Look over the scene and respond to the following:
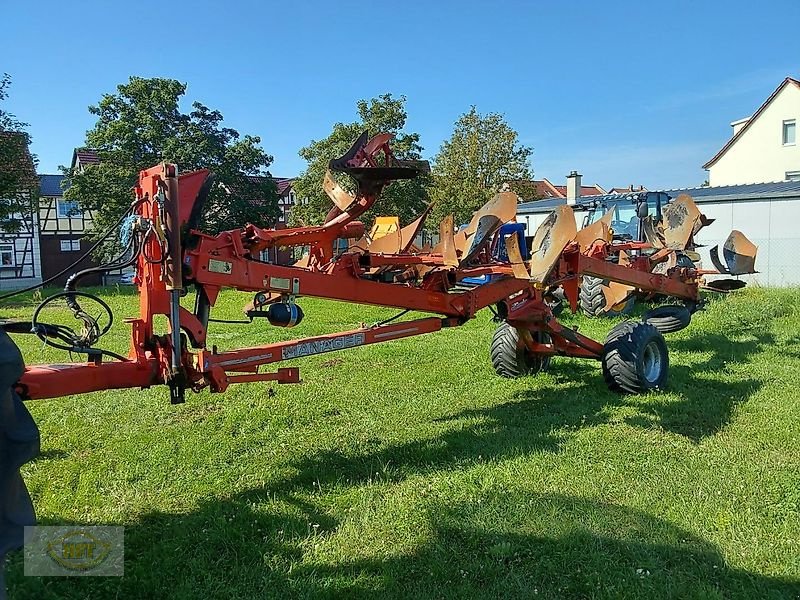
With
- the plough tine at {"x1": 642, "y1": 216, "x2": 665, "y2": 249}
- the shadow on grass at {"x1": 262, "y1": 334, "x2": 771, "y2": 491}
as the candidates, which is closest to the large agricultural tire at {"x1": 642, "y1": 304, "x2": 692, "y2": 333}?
the shadow on grass at {"x1": 262, "y1": 334, "x2": 771, "y2": 491}

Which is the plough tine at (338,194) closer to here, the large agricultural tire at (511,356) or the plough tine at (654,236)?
the large agricultural tire at (511,356)

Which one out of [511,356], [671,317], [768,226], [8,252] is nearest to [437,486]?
[511,356]

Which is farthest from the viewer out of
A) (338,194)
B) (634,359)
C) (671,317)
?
(671,317)

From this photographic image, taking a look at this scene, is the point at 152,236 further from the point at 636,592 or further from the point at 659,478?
the point at 659,478

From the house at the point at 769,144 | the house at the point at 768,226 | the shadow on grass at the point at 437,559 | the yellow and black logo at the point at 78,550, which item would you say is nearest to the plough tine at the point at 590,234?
the shadow on grass at the point at 437,559

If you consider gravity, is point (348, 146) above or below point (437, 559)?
above

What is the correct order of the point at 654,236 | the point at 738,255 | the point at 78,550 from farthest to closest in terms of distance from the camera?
the point at 654,236 → the point at 738,255 → the point at 78,550

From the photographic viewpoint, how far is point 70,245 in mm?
35688

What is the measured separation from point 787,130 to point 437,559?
123 feet

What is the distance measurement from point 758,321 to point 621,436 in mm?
7381

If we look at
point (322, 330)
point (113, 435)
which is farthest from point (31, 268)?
point (113, 435)

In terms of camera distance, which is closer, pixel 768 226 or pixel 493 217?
pixel 493 217

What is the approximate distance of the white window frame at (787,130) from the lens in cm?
3309

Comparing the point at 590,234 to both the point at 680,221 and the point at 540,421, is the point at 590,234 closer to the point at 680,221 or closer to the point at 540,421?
the point at 540,421
